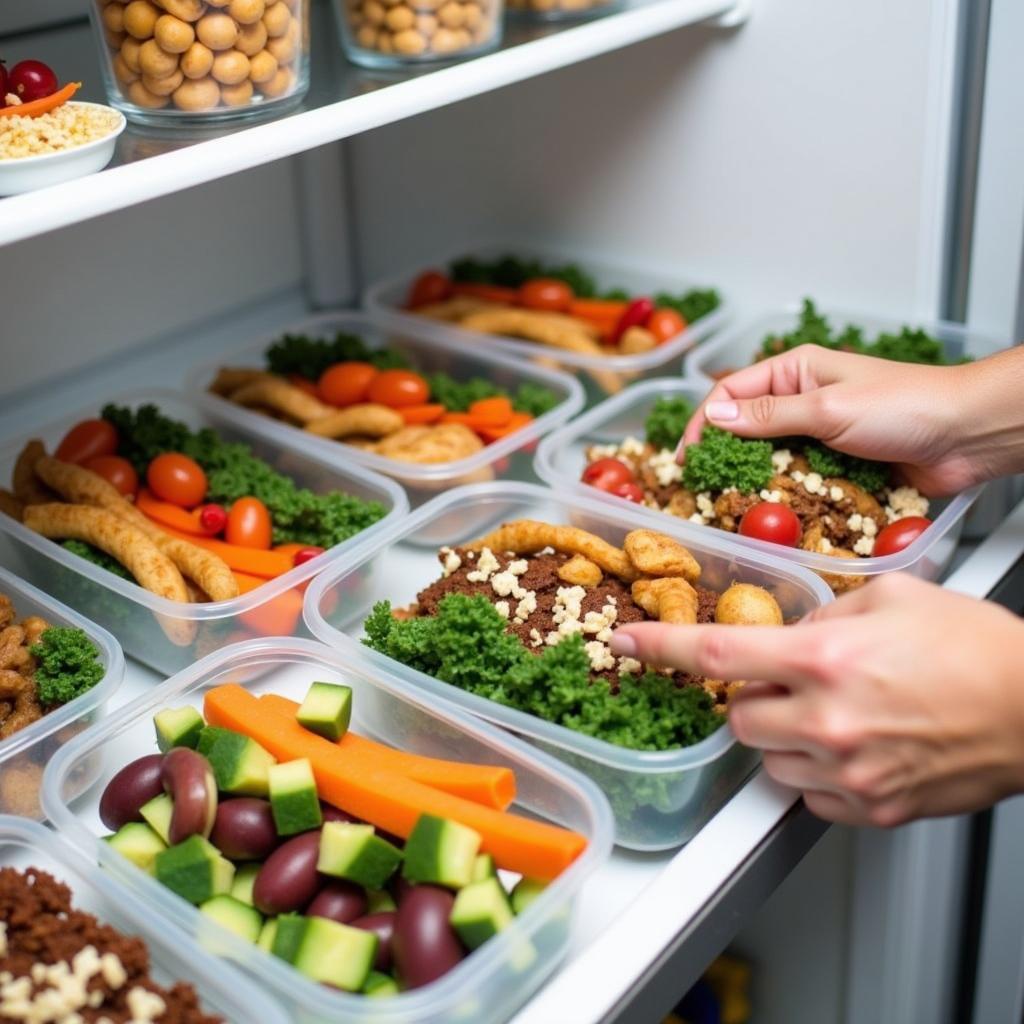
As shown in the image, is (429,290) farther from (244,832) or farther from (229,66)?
(244,832)

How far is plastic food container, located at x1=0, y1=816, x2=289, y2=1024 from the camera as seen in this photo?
0.83 meters

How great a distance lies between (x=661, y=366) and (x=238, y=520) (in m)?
0.59

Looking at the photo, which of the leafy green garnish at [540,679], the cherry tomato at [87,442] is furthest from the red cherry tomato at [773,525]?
the cherry tomato at [87,442]

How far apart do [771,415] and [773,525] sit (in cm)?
12

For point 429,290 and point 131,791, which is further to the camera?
point 429,290

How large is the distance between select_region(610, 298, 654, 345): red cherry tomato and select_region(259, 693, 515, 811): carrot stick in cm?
81

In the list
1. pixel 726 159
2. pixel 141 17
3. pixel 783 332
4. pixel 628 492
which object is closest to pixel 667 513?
pixel 628 492

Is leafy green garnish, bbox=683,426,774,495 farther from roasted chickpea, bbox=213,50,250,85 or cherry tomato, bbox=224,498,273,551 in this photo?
roasted chickpea, bbox=213,50,250,85

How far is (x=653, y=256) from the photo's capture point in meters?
1.81

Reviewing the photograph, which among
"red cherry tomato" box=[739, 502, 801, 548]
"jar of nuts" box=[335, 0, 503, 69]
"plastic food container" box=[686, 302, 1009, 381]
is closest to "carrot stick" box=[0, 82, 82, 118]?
"jar of nuts" box=[335, 0, 503, 69]

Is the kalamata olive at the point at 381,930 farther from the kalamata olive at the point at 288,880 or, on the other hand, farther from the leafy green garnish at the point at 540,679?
the leafy green garnish at the point at 540,679

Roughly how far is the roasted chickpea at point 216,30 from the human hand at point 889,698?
0.61m

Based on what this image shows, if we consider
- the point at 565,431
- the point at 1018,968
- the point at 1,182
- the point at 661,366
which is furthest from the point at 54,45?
the point at 1018,968

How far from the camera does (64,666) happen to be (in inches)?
43.4
